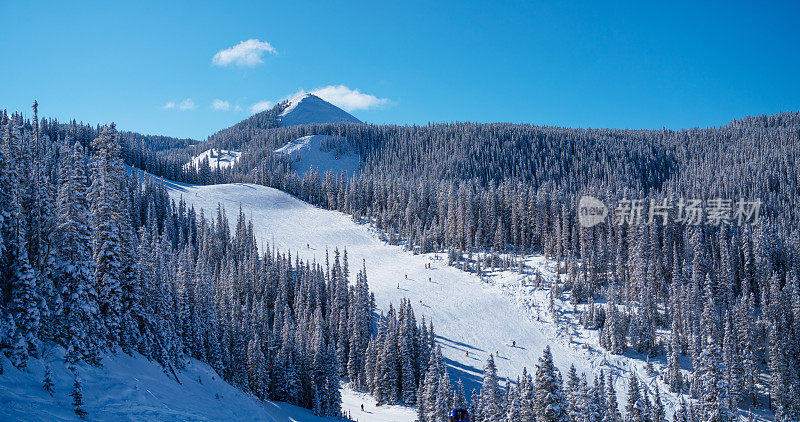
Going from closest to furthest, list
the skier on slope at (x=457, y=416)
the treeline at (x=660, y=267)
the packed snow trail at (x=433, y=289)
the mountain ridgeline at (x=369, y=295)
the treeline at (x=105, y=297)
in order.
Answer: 1. the skier on slope at (x=457, y=416)
2. the treeline at (x=105, y=297)
3. the mountain ridgeline at (x=369, y=295)
4. the treeline at (x=660, y=267)
5. the packed snow trail at (x=433, y=289)

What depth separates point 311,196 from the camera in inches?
6644

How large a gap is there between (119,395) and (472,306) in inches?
2797

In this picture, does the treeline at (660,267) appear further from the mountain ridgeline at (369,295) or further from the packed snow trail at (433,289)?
the packed snow trail at (433,289)

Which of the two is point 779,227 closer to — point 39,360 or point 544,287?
point 544,287

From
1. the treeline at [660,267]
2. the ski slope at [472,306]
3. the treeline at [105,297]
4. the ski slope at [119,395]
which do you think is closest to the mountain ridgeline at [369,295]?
the treeline at [105,297]

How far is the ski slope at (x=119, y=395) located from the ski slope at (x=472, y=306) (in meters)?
34.8

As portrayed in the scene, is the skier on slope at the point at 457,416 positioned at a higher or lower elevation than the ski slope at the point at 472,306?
higher

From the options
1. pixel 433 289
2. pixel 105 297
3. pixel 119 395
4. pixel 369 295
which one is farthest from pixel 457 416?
pixel 433 289

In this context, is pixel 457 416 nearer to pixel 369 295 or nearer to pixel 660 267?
pixel 369 295

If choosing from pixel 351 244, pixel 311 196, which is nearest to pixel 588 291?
pixel 351 244

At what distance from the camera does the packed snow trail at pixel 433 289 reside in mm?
68750

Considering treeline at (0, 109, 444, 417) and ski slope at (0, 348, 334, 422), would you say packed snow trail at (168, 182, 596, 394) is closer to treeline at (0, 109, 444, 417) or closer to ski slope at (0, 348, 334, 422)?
treeline at (0, 109, 444, 417)

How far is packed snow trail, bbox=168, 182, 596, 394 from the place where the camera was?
68.8 metres

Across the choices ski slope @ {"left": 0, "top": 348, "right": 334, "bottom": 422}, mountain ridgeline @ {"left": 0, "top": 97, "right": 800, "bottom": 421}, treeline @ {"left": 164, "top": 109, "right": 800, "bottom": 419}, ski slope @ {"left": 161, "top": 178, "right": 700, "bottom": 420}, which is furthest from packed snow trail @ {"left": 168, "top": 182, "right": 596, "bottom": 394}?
ski slope @ {"left": 0, "top": 348, "right": 334, "bottom": 422}
